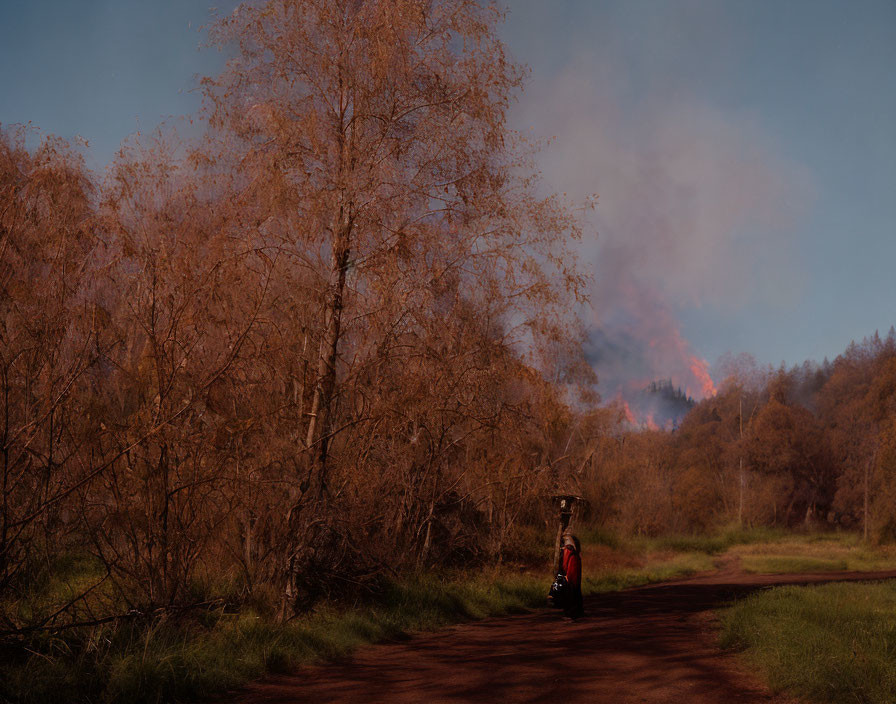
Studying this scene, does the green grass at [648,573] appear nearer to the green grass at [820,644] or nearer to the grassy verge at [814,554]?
the grassy verge at [814,554]

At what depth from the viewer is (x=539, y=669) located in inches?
303

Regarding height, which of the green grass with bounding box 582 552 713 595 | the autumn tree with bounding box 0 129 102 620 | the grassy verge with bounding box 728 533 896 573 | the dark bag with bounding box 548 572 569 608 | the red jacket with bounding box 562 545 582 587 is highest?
the autumn tree with bounding box 0 129 102 620

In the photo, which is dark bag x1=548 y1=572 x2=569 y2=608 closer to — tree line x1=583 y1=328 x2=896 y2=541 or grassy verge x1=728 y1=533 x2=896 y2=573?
grassy verge x1=728 y1=533 x2=896 y2=573

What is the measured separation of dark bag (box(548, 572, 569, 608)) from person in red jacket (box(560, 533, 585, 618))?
0.16 feet

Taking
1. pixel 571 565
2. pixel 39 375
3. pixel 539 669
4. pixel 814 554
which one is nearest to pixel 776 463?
pixel 814 554

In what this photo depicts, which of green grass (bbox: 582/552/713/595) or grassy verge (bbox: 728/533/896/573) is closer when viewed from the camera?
green grass (bbox: 582/552/713/595)

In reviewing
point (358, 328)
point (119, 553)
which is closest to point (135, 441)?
point (119, 553)

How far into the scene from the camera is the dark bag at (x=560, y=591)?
12.2m

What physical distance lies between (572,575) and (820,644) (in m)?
4.63

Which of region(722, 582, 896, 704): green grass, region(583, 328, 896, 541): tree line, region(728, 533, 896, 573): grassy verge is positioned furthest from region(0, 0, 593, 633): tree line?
region(583, 328, 896, 541): tree line

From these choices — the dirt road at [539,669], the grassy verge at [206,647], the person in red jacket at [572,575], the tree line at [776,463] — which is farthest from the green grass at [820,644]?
the tree line at [776,463]

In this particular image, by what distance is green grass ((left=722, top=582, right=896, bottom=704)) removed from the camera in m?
6.71

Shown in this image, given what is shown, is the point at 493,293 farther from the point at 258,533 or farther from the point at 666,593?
the point at 666,593

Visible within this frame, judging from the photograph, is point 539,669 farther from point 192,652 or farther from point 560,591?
point 560,591
